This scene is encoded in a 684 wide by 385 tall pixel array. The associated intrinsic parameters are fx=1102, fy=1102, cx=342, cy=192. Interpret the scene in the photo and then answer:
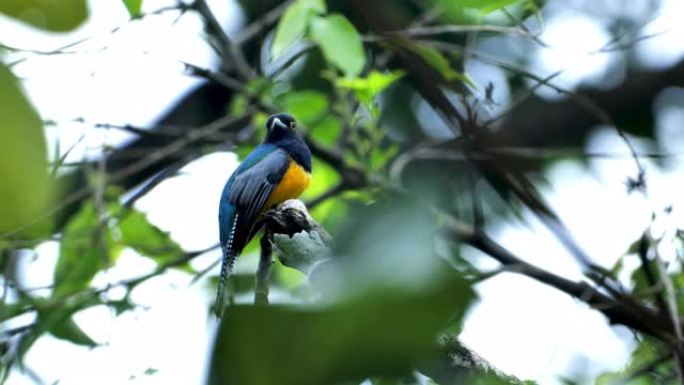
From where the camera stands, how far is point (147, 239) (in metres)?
3.95

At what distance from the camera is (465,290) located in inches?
11.5

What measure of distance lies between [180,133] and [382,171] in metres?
1.05

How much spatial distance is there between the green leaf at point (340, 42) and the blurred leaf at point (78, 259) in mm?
846

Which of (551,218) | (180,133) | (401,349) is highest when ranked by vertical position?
(401,349)

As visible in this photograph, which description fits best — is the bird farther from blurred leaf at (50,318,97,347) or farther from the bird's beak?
blurred leaf at (50,318,97,347)

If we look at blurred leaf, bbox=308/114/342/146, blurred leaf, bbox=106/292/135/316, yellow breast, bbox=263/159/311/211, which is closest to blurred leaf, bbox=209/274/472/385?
yellow breast, bbox=263/159/311/211

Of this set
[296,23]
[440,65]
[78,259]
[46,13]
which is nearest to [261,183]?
[296,23]

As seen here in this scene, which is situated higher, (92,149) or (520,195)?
(520,195)

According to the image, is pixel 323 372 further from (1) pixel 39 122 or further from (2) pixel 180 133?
(2) pixel 180 133

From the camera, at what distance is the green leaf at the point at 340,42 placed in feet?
8.31

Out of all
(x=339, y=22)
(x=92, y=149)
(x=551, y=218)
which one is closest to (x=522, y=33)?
(x=339, y=22)

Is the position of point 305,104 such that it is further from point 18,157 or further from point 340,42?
point 18,157

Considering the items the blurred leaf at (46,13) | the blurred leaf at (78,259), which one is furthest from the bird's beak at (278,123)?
the blurred leaf at (46,13)

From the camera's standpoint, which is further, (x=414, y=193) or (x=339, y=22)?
(x=339, y=22)
